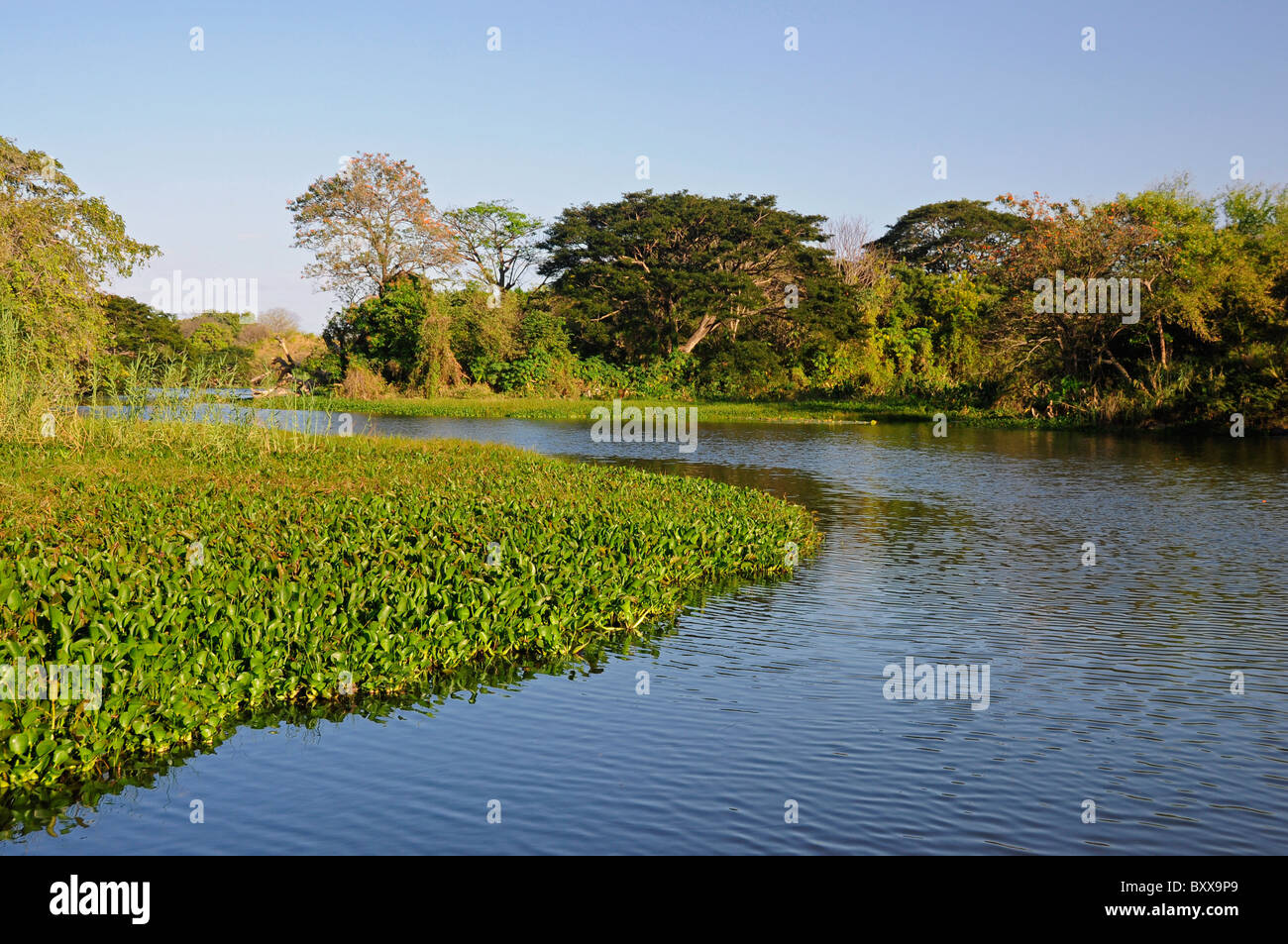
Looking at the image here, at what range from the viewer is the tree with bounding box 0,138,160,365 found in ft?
80.2

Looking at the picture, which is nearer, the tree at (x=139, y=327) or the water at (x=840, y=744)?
the water at (x=840, y=744)

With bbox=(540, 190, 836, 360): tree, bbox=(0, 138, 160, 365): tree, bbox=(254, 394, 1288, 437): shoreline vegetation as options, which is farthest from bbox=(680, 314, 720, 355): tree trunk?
bbox=(0, 138, 160, 365): tree

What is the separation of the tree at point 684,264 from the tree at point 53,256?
28.2 metres

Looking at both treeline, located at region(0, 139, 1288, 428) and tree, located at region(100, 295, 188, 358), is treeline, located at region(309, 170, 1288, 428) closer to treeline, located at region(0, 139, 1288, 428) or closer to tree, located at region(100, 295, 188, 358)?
treeline, located at region(0, 139, 1288, 428)

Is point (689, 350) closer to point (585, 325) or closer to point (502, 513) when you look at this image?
point (585, 325)

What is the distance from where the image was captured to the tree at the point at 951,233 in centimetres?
6444

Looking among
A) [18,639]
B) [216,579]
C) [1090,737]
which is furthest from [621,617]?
[18,639]

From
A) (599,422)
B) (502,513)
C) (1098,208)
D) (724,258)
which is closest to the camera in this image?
(502,513)

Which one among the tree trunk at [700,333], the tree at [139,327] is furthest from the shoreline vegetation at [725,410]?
the tree at [139,327]

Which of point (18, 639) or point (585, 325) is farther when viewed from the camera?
point (585, 325)

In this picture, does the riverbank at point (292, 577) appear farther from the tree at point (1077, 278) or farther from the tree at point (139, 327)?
the tree at point (139, 327)
